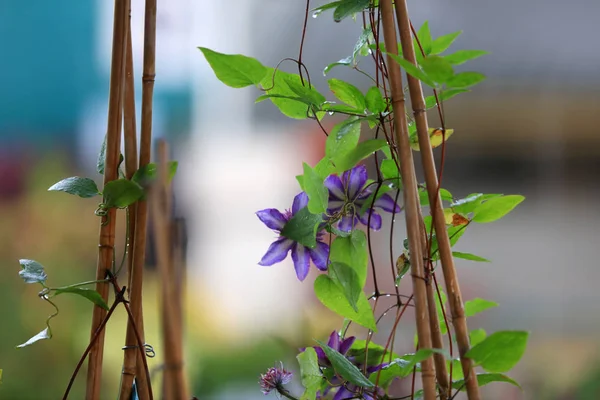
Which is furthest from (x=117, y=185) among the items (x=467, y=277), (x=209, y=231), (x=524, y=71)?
(x=524, y=71)

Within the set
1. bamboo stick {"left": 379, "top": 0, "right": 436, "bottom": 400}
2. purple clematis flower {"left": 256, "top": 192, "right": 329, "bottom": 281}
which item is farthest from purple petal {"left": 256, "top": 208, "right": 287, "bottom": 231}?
bamboo stick {"left": 379, "top": 0, "right": 436, "bottom": 400}

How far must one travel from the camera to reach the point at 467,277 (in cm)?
154

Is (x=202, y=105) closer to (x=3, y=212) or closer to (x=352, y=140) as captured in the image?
(x=3, y=212)

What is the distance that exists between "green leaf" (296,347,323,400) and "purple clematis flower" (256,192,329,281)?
51mm

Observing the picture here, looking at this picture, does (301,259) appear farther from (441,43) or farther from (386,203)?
(441,43)

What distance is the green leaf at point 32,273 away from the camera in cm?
41

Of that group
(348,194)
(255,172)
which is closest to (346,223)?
(348,194)

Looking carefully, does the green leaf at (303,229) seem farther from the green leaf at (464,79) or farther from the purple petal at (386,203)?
the green leaf at (464,79)

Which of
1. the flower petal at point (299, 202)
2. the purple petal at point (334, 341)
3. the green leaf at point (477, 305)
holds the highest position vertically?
the flower petal at point (299, 202)

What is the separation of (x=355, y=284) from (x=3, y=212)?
3.91ft

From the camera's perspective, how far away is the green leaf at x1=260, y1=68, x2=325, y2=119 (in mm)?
419

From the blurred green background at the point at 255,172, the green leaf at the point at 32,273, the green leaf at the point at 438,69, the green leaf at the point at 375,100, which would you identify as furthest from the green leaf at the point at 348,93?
the blurred green background at the point at 255,172

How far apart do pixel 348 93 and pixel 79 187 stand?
18 cm

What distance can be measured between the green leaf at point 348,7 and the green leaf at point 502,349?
0.68 feet
